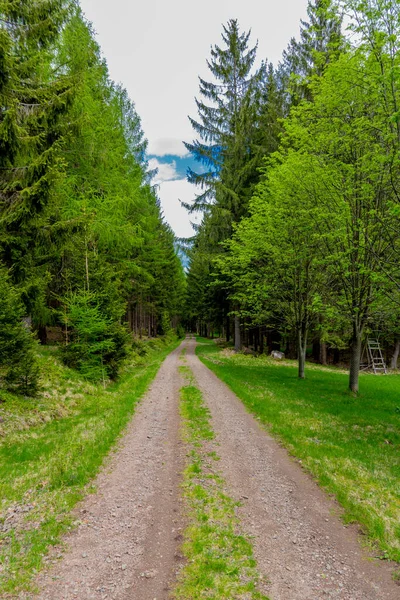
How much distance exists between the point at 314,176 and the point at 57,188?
11569 mm

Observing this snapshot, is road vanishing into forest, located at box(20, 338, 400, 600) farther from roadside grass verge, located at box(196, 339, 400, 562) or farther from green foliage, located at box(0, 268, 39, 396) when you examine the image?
green foliage, located at box(0, 268, 39, 396)

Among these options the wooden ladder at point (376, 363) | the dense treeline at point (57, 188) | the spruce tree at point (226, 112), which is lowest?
the wooden ladder at point (376, 363)

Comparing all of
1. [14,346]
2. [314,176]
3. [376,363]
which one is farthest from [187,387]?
[376,363]

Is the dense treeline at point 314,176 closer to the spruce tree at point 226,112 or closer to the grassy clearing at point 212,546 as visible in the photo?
the spruce tree at point 226,112

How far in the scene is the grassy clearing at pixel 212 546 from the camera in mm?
3916

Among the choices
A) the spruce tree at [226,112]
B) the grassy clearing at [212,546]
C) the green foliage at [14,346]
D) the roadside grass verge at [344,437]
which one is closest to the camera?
the grassy clearing at [212,546]

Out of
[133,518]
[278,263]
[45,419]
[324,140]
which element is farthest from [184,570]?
[278,263]

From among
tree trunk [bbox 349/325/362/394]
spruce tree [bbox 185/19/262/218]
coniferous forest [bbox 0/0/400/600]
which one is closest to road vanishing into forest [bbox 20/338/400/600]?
coniferous forest [bbox 0/0/400/600]

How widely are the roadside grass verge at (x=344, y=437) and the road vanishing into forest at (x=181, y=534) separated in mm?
359

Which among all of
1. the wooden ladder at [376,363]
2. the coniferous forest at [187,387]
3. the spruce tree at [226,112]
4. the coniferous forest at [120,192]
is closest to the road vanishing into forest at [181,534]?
the coniferous forest at [187,387]

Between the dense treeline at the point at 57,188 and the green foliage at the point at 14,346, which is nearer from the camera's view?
the green foliage at the point at 14,346

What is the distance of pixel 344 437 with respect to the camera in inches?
382

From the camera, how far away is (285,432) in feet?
31.0

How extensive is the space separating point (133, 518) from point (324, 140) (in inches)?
592
